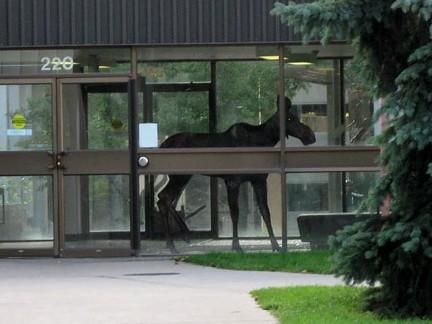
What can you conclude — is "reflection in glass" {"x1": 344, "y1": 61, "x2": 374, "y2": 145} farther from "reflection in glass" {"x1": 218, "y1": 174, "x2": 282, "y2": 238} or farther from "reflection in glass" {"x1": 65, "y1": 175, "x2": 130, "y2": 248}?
"reflection in glass" {"x1": 65, "y1": 175, "x2": 130, "y2": 248}

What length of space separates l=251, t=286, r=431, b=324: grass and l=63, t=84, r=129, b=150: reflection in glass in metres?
4.96

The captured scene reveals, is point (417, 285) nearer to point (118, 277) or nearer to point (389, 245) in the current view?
point (389, 245)

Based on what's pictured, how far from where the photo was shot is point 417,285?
7.94 metres

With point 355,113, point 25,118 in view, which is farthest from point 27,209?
point 355,113

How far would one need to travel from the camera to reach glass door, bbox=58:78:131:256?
1388 cm

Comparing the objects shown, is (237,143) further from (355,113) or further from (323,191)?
(355,113)

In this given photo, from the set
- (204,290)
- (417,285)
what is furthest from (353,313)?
(204,290)

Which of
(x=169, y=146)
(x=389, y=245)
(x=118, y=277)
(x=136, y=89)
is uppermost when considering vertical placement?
(x=136, y=89)

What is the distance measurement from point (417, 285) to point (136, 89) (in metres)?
7.10

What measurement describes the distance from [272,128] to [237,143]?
61 centimetres

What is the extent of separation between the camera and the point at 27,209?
14016 millimetres

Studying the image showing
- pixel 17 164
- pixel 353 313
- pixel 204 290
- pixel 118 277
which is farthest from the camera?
pixel 17 164

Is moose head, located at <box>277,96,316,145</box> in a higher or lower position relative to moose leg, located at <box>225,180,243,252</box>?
higher

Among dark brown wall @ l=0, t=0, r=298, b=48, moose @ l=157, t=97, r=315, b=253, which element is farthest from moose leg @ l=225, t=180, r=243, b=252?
dark brown wall @ l=0, t=0, r=298, b=48
